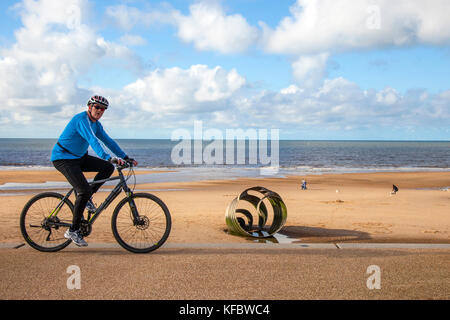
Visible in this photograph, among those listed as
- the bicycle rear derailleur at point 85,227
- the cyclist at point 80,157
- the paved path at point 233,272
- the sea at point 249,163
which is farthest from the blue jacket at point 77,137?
the sea at point 249,163

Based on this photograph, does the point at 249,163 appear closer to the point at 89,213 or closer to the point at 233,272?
the point at 89,213

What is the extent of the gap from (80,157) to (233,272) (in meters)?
2.68

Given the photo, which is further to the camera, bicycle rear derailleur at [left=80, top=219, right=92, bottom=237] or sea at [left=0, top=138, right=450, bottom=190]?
sea at [left=0, top=138, right=450, bottom=190]

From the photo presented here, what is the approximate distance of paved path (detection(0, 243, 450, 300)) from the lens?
4.16 metres

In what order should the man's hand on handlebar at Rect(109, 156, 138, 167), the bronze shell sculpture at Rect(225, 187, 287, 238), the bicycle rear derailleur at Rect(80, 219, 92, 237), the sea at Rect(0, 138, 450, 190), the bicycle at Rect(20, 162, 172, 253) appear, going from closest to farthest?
the man's hand on handlebar at Rect(109, 156, 138, 167) < the bicycle at Rect(20, 162, 172, 253) < the bicycle rear derailleur at Rect(80, 219, 92, 237) < the bronze shell sculpture at Rect(225, 187, 287, 238) < the sea at Rect(0, 138, 450, 190)

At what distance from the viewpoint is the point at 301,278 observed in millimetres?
4609

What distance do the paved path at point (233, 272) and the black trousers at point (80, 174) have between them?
61 cm

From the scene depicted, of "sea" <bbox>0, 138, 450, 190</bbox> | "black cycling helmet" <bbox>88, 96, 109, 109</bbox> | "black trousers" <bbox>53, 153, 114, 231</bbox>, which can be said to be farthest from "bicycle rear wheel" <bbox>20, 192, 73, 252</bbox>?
"sea" <bbox>0, 138, 450, 190</bbox>

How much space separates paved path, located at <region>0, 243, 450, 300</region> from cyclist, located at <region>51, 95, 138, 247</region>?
2.26ft

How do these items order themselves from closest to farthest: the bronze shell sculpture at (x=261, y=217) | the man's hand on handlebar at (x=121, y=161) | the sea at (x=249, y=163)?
the man's hand on handlebar at (x=121, y=161), the bronze shell sculpture at (x=261, y=217), the sea at (x=249, y=163)

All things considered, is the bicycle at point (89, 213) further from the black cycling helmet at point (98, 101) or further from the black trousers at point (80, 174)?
the black cycling helmet at point (98, 101)

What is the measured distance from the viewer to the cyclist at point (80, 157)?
5500mm

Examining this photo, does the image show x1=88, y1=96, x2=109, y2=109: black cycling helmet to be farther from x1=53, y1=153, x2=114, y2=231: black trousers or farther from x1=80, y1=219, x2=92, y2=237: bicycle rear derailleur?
x1=80, y1=219, x2=92, y2=237: bicycle rear derailleur

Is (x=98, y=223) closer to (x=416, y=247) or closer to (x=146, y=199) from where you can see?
(x=146, y=199)
